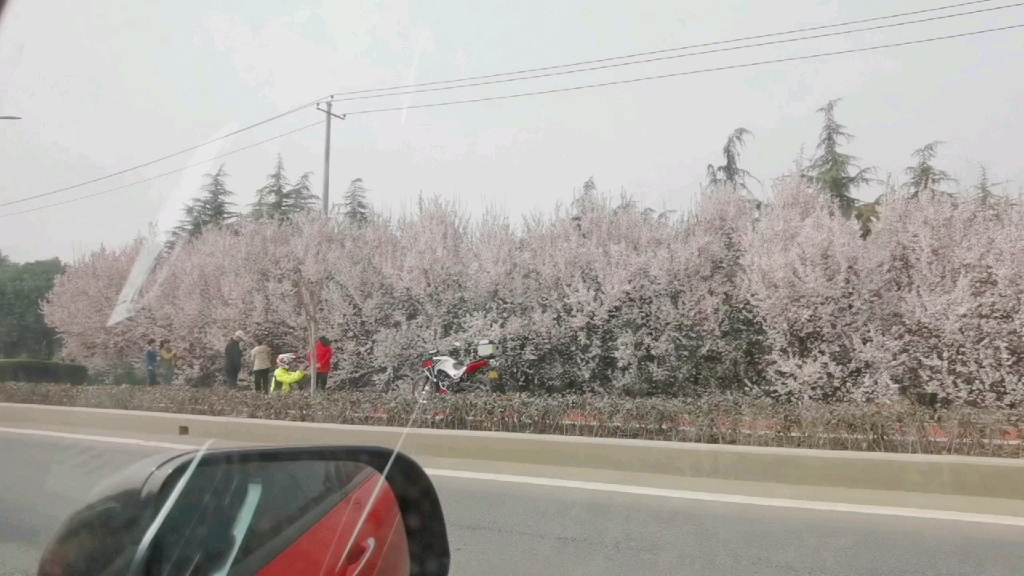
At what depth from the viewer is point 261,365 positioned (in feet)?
44.5

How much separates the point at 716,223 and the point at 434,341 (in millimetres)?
5402

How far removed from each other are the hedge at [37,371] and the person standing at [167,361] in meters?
3.41

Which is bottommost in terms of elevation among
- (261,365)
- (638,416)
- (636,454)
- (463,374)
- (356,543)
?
(636,454)

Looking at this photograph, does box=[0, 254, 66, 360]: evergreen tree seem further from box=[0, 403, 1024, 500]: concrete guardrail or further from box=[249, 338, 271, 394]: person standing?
box=[249, 338, 271, 394]: person standing

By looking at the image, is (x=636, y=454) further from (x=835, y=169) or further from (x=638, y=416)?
(x=835, y=169)

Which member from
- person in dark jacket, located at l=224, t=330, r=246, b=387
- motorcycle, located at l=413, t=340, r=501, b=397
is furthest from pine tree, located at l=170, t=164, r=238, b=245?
motorcycle, located at l=413, t=340, r=501, b=397

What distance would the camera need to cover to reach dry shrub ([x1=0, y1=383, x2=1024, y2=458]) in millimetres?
7719

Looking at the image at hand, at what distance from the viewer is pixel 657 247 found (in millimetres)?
14523

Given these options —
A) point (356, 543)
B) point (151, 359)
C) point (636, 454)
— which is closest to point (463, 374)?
point (151, 359)

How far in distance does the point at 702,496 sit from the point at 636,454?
1.13 metres

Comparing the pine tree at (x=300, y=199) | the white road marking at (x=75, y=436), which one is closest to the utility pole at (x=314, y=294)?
the pine tree at (x=300, y=199)

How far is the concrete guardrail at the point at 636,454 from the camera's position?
652cm

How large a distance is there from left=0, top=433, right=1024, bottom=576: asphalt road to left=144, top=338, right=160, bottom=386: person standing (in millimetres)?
2790

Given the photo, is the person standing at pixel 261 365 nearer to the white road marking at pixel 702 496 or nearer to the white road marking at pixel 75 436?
the white road marking at pixel 702 496
